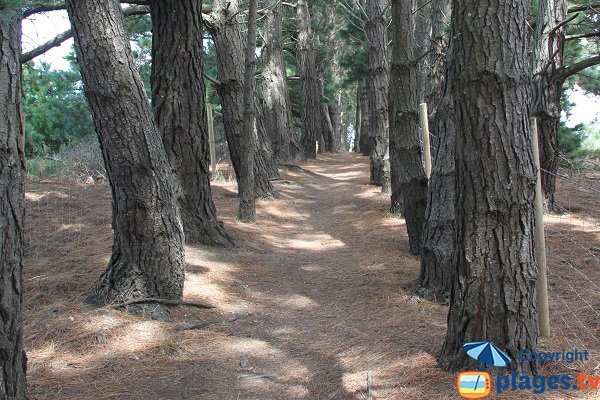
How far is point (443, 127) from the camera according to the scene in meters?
5.14

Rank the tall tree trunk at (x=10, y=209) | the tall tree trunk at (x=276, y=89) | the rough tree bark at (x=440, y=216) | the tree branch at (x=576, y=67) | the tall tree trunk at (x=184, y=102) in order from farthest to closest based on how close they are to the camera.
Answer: the tall tree trunk at (x=276, y=89)
the tree branch at (x=576, y=67)
the tall tree trunk at (x=184, y=102)
the rough tree bark at (x=440, y=216)
the tall tree trunk at (x=10, y=209)

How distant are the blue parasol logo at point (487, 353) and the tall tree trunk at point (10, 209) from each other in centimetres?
251

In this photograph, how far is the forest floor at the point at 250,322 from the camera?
356 centimetres

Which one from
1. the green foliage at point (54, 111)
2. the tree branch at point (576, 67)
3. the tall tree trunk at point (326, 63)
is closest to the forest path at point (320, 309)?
the tree branch at point (576, 67)

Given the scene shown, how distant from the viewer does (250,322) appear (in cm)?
488

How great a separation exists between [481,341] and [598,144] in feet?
63.0

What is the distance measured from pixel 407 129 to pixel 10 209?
5.26 metres

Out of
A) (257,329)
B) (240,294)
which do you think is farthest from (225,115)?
(257,329)

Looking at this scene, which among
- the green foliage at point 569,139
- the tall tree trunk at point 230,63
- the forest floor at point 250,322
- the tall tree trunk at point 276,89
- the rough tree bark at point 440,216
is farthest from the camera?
the tall tree trunk at point 276,89

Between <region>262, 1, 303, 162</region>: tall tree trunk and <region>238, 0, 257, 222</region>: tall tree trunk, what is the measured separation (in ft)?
22.2

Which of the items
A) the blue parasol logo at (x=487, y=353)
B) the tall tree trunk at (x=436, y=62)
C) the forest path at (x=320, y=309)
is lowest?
the forest path at (x=320, y=309)

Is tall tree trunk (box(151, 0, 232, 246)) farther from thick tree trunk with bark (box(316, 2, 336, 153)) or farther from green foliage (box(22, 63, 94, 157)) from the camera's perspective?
thick tree trunk with bark (box(316, 2, 336, 153))

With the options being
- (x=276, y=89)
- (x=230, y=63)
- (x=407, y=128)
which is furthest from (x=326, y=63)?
(x=407, y=128)

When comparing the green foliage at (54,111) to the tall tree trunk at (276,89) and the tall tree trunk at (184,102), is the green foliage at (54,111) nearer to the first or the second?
the tall tree trunk at (276,89)
